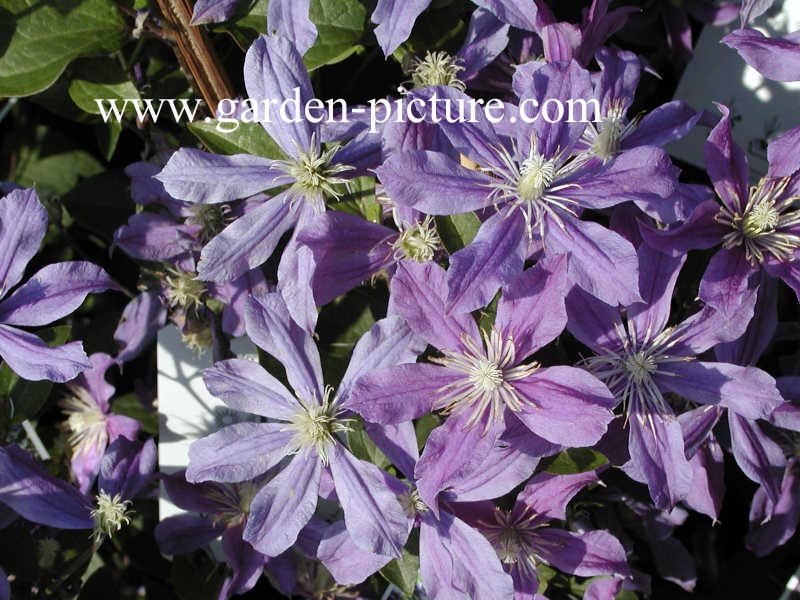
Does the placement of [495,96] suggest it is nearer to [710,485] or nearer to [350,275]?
[350,275]

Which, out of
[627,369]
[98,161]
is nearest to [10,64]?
[98,161]

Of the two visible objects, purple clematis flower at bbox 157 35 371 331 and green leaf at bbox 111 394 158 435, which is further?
green leaf at bbox 111 394 158 435

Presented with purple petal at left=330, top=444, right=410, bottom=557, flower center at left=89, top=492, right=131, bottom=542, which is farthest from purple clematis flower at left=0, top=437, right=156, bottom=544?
purple petal at left=330, top=444, right=410, bottom=557

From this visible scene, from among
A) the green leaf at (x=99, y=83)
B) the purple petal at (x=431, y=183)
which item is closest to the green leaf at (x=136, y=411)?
the green leaf at (x=99, y=83)

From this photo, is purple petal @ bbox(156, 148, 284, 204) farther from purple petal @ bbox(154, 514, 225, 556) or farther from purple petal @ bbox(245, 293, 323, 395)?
purple petal @ bbox(154, 514, 225, 556)

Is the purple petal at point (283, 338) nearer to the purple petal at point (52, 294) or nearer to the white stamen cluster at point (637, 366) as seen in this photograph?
the purple petal at point (52, 294)

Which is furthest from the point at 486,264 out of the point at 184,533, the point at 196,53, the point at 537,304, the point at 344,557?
the point at 184,533
